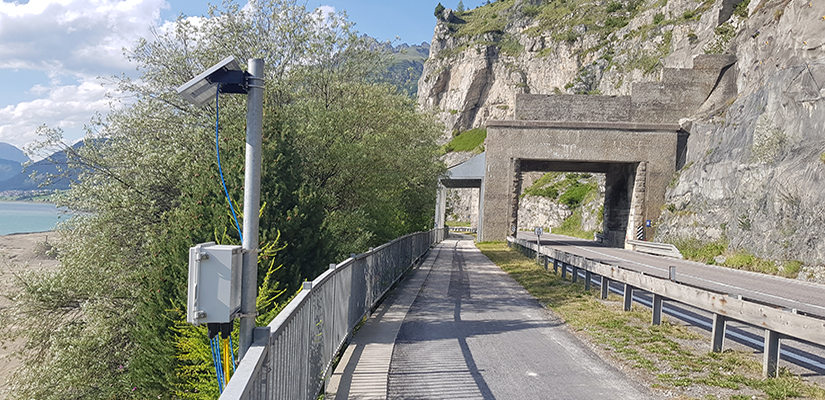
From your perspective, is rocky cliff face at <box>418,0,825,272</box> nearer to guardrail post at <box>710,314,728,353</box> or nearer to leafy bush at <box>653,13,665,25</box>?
leafy bush at <box>653,13,665,25</box>

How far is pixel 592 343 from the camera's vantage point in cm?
886

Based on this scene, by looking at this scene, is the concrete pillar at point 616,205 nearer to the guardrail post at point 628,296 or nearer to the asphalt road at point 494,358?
the guardrail post at point 628,296

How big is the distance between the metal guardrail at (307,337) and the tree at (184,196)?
0.93 metres

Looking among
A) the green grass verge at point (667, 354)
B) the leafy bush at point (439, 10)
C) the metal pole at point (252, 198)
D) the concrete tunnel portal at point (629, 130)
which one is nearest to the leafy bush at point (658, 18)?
the concrete tunnel portal at point (629, 130)

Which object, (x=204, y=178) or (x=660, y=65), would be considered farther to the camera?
(x=660, y=65)

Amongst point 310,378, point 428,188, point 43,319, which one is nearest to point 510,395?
point 310,378

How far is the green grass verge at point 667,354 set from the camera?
636 cm

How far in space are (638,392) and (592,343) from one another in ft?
8.39

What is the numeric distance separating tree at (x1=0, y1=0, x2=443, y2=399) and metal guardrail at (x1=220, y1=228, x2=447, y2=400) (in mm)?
934

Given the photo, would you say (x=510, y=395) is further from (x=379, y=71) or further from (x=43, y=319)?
Answer: (x=379, y=71)

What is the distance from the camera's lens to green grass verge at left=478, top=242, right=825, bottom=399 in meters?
6.36

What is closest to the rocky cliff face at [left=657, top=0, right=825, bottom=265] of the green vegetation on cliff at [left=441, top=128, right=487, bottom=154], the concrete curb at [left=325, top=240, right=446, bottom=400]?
the concrete curb at [left=325, top=240, right=446, bottom=400]

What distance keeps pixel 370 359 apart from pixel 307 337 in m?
2.81

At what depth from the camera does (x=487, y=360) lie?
791cm
